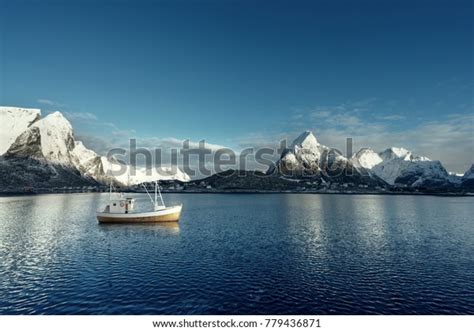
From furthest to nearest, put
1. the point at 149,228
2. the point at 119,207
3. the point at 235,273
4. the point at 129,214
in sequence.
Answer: the point at 119,207, the point at 129,214, the point at 149,228, the point at 235,273

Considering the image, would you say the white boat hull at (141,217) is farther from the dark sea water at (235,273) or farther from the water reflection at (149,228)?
the dark sea water at (235,273)

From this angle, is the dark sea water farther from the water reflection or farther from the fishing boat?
the fishing boat

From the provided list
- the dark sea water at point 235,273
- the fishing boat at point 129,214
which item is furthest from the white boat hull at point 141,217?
the dark sea water at point 235,273

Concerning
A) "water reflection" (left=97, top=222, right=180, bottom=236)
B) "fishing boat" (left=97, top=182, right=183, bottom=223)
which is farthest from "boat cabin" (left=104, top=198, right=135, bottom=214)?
"water reflection" (left=97, top=222, right=180, bottom=236)

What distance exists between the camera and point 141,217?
102500 mm

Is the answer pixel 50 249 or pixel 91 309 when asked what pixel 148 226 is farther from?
pixel 91 309

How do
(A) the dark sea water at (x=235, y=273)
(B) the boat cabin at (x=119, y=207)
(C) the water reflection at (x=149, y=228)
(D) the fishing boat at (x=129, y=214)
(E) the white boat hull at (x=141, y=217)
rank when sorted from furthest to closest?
1. (B) the boat cabin at (x=119, y=207)
2. (D) the fishing boat at (x=129, y=214)
3. (E) the white boat hull at (x=141, y=217)
4. (C) the water reflection at (x=149, y=228)
5. (A) the dark sea water at (x=235, y=273)

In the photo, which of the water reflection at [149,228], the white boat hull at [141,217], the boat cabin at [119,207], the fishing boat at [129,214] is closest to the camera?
the water reflection at [149,228]

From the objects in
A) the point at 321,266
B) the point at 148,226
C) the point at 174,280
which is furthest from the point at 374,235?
the point at 148,226

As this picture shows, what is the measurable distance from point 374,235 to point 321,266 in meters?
38.8

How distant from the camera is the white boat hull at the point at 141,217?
101 metres

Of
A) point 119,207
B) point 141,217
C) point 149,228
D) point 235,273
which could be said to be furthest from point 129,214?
point 235,273

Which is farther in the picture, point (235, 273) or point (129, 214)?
point (129, 214)

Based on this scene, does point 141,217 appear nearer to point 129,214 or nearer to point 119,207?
point 129,214
